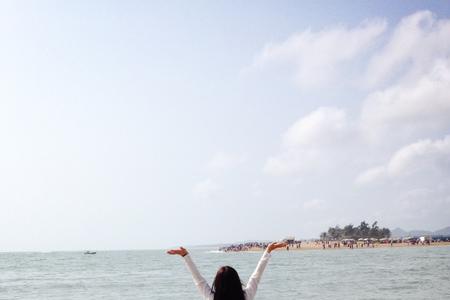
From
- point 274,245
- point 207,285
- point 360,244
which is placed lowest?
point 207,285

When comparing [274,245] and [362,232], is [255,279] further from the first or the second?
[362,232]

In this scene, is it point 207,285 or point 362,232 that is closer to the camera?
point 207,285

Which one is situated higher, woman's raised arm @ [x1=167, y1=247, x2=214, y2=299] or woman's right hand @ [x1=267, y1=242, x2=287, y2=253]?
woman's right hand @ [x1=267, y1=242, x2=287, y2=253]

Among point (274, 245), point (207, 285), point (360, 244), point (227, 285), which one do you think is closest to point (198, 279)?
point (207, 285)

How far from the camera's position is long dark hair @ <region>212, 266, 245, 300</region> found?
15.1ft

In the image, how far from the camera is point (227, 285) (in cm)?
459

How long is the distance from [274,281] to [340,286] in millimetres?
5948

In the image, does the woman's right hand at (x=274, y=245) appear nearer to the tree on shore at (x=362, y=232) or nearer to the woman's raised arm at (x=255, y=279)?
the woman's raised arm at (x=255, y=279)

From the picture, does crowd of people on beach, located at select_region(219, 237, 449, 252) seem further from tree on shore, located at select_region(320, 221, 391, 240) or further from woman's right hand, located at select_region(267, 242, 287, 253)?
woman's right hand, located at select_region(267, 242, 287, 253)

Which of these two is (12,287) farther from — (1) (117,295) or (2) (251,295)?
(2) (251,295)

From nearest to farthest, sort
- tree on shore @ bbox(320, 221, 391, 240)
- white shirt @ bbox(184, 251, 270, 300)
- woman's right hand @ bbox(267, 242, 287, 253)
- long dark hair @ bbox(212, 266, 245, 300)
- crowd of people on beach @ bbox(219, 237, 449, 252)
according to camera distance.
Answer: long dark hair @ bbox(212, 266, 245, 300)
white shirt @ bbox(184, 251, 270, 300)
woman's right hand @ bbox(267, 242, 287, 253)
crowd of people on beach @ bbox(219, 237, 449, 252)
tree on shore @ bbox(320, 221, 391, 240)

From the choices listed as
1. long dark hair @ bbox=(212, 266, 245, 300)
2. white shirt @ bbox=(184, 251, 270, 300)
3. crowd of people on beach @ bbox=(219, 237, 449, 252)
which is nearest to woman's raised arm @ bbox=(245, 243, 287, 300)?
white shirt @ bbox=(184, 251, 270, 300)

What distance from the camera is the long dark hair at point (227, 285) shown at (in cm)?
459

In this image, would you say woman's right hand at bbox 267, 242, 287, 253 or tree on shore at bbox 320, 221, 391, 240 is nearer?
woman's right hand at bbox 267, 242, 287, 253
